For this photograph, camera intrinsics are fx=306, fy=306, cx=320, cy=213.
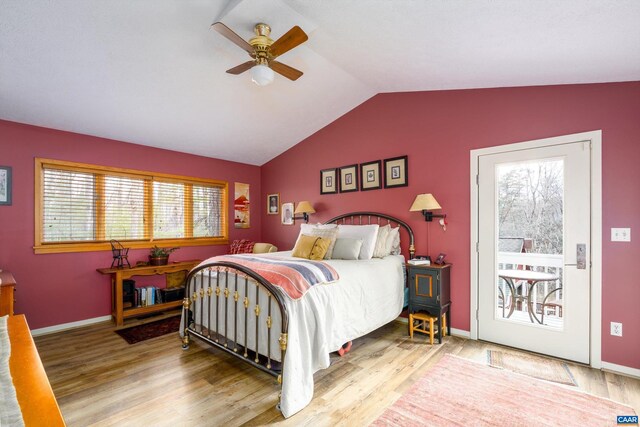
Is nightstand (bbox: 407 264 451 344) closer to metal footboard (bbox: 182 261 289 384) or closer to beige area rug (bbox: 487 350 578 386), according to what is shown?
beige area rug (bbox: 487 350 578 386)

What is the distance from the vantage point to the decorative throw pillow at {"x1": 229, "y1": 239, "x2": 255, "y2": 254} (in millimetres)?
5164

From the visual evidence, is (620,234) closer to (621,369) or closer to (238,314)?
(621,369)

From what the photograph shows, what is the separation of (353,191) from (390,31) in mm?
2363

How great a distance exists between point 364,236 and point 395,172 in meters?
1.02

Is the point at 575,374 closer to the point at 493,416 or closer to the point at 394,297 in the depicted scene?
the point at 493,416

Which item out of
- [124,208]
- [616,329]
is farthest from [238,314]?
[616,329]

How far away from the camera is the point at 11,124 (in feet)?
11.2

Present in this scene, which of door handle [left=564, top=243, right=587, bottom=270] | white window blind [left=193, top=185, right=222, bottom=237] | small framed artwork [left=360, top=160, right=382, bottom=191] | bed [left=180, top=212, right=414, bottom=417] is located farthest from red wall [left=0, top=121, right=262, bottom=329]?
door handle [left=564, top=243, right=587, bottom=270]

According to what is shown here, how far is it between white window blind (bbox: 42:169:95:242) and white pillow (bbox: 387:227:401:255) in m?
3.83

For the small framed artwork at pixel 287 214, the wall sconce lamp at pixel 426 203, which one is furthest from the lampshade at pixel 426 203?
the small framed artwork at pixel 287 214

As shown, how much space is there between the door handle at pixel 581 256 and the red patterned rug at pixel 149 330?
4.23 metres

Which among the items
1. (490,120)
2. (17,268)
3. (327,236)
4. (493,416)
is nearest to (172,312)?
(17,268)

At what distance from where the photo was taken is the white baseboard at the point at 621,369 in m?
2.52

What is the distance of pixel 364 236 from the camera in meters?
3.63
